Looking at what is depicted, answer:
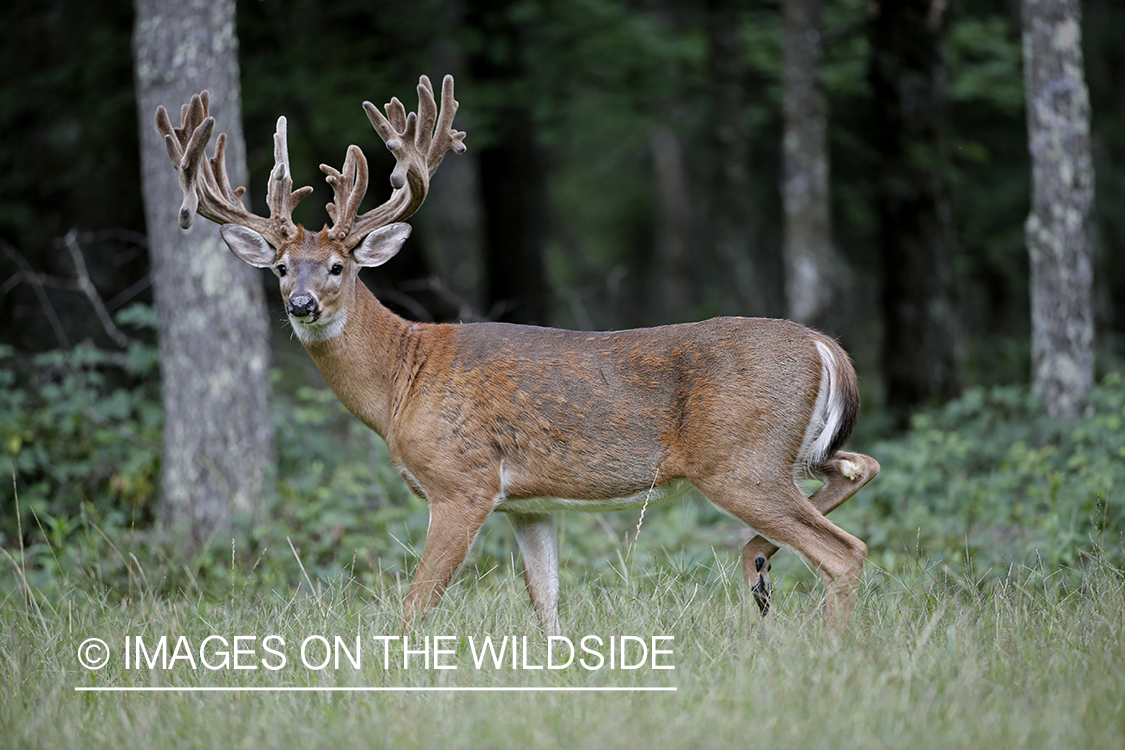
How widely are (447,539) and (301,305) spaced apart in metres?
1.10

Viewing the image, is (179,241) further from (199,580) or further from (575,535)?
(575,535)

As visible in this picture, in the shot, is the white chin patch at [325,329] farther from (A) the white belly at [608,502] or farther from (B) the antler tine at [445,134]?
(A) the white belly at [608,502]

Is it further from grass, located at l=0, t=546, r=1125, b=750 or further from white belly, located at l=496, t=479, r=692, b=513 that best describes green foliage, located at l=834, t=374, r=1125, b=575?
white belly, located at l=496, t=479, r=692, b=513

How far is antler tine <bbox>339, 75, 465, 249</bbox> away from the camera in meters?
4.84

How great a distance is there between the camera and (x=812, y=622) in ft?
13.1

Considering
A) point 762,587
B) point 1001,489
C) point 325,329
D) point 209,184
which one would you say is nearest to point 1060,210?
point 1001,489

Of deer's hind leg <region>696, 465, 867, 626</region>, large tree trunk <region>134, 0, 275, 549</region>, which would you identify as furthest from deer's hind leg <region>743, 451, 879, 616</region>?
large tree trunk <region>134, 0, 275, 549</region>

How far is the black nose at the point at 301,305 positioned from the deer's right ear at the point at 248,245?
13.4 inches

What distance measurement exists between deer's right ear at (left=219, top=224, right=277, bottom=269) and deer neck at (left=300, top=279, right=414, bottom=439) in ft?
1.25

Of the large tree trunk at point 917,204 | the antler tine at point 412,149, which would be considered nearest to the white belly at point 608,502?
the antler tine at point 412,149

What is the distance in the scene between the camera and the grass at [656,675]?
301cm

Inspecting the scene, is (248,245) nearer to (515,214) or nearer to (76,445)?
(76,445)

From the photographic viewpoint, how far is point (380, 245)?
16.0 ft

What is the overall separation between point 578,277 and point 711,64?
12089 mm
